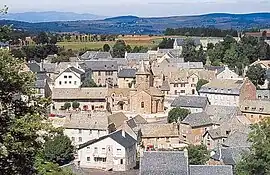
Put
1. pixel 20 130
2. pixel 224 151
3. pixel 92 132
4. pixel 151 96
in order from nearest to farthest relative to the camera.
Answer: pixel 20 130, pixel 224 151, pixel 92 132, pixel 151 96

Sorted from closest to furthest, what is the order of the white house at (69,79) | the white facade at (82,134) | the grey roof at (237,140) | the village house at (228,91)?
the grey roof at (237,140) → the white facade at (82,134) → the village house at (228,91) → the white house at (69,79)

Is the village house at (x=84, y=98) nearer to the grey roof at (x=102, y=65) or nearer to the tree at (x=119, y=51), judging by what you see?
the grey roof at (x=102, y=65)

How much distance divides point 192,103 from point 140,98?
18.7 feet

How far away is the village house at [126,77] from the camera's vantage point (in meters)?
75.9

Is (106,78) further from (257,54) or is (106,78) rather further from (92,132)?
(92,132)

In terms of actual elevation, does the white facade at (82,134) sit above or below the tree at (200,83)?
below

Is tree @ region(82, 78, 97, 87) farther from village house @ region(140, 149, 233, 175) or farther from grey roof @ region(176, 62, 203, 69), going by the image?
village house @ region(140, 149, 233, 175)

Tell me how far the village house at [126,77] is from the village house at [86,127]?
24374 mm

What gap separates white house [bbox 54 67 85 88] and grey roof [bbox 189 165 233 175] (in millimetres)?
45717

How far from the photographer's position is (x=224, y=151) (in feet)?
128

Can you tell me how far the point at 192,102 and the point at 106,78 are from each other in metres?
26.1

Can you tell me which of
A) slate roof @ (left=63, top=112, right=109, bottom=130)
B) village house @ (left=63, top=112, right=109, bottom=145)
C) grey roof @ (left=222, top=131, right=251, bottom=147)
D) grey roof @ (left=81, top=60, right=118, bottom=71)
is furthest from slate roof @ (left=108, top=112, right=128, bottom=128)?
grey roof @ (left=81, top=60, right=118, bottom=71)

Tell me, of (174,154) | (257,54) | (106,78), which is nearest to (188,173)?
(174,154)

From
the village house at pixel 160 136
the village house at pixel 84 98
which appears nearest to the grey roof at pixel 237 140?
the village house at pixel 160 136
